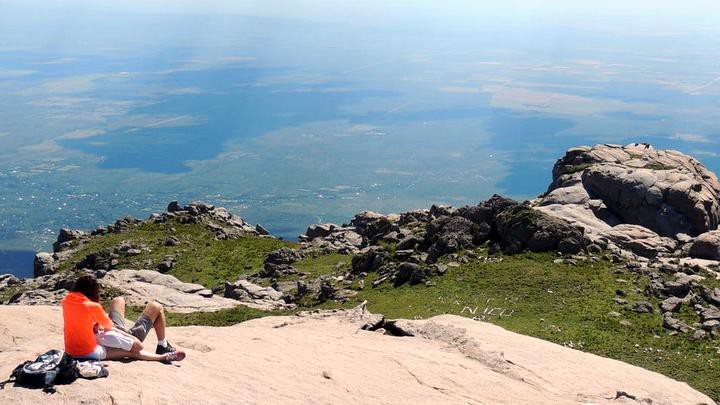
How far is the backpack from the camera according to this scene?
14391 mm

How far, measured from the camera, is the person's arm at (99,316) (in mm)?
16578

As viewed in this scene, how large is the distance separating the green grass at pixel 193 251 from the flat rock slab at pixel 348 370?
30.8 meters

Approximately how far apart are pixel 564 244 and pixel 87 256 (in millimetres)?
40382

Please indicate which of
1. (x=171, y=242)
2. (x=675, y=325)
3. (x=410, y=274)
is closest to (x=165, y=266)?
(x=171, y=242)

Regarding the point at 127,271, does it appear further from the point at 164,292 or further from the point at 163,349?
the point at 163,349

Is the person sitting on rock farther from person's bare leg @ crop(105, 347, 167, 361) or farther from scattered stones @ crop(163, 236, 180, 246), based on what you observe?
scattered stones @ crop(163, 236, 180, 246)

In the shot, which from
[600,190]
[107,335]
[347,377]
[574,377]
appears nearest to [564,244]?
[600,190]

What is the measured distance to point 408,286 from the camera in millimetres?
45906

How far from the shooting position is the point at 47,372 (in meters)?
14.4

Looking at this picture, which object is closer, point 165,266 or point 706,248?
point 706,248

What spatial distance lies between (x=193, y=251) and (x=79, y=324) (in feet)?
158

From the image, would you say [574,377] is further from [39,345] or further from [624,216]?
[624,216]

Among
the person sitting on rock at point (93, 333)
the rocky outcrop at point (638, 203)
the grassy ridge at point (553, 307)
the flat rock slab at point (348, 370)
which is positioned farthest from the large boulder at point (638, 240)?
the person sitting on rock at point (93, 333)

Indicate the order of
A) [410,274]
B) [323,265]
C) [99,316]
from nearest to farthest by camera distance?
[99,316] < [410,274] < [323,265]
